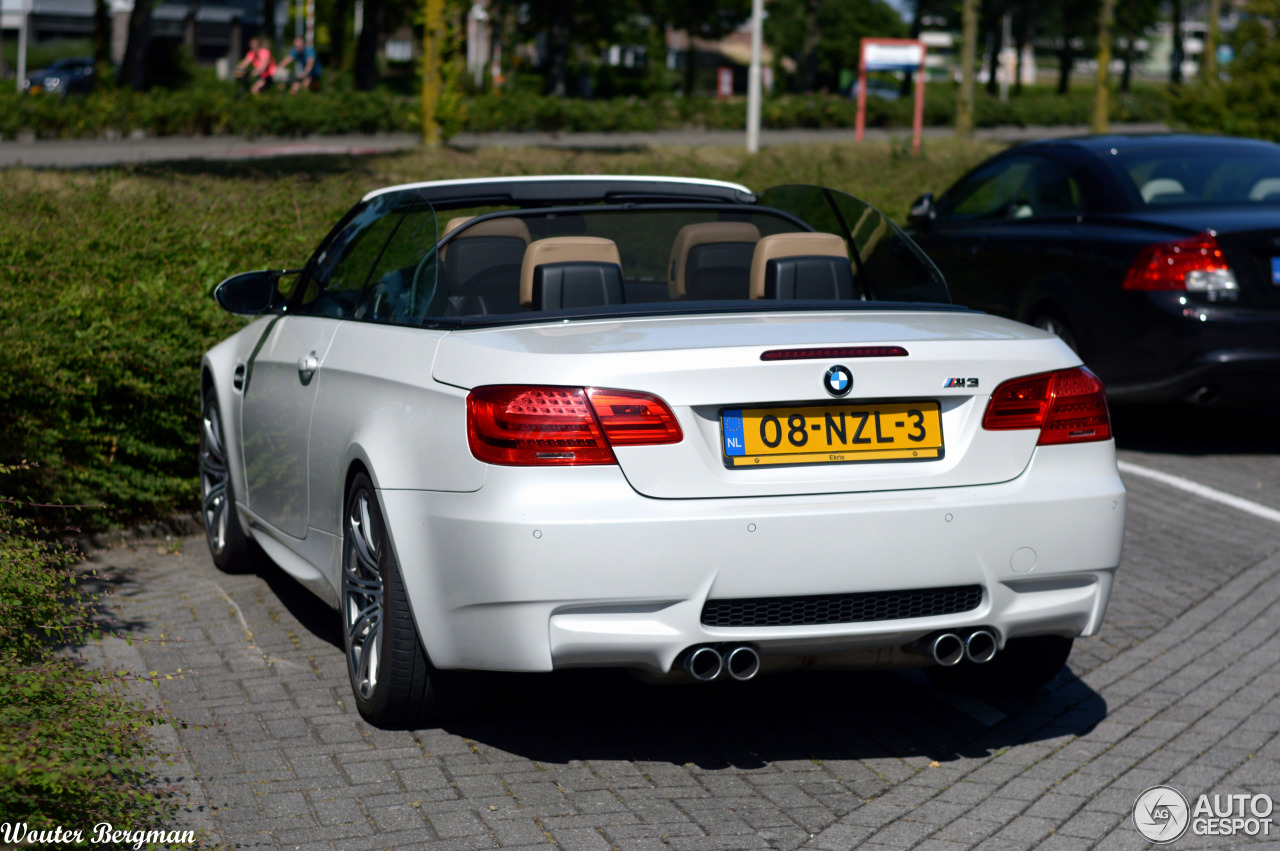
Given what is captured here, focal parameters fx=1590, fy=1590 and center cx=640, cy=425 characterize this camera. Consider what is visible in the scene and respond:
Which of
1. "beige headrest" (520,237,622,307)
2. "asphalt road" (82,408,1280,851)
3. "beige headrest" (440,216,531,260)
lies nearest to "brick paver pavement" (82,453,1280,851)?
"asphalt road" (82,408,1280,851)

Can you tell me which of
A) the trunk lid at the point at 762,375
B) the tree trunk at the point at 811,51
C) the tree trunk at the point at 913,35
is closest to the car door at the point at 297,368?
the trunk lid at the point at 762,375

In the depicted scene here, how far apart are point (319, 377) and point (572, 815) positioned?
1.73 meters

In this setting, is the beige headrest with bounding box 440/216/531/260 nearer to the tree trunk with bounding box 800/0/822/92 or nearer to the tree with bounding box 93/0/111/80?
the tree with bounding box 93/0/111/80

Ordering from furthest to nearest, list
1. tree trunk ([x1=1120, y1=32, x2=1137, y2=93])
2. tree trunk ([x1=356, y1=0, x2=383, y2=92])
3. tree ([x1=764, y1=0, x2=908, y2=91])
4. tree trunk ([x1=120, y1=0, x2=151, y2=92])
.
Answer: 1. tree trunk ([x1=1120, y1=32, x2=1137, y2=93])
2. tree ([x1=764, y1=0, x2=908, y2=91])
3. tree trunk ([x1=356, y1=0, x2=383, y2=92])
4. tree trunk ([x1=120, y1=0, x2=151, y2=92])

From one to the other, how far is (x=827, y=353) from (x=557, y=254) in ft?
3.59

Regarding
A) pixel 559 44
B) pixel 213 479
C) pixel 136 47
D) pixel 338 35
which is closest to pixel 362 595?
pixel 213 479

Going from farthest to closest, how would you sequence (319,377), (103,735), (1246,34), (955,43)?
1. (955,43)
2. (1246,34)
3. (319,377)
4. (103,735)

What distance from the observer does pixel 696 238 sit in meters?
5.21

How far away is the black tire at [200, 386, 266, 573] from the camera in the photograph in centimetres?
628

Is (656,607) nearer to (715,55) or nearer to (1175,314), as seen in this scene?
(1175,314)

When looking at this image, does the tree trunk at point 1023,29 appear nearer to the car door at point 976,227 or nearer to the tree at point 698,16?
the tree at point 698,16

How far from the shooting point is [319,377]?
496cm

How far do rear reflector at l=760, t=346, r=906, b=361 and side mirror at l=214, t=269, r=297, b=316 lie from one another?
2.54m

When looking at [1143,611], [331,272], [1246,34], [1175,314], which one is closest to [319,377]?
[331,272]
